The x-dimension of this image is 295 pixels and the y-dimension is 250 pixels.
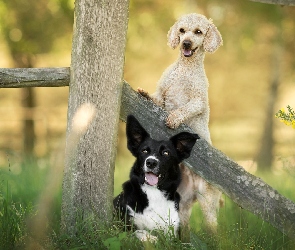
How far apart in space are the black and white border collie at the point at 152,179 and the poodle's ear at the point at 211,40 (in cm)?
102

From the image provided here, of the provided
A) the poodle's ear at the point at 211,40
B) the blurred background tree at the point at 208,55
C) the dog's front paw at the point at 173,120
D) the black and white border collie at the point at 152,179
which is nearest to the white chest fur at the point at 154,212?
the black and white border collie at the point at 152,179

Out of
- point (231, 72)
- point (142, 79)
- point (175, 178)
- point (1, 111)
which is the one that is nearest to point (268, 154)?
point (231, 72)

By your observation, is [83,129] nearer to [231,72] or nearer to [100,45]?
[100,45]

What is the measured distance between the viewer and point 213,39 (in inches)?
179

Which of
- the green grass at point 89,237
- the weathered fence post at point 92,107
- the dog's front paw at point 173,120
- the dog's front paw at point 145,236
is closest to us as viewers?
the green grass at point 89,237

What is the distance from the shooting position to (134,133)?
13.1 ft

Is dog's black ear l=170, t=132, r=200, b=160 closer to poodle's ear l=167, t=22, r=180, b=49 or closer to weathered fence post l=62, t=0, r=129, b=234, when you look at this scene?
weathered fence post l=62, t=0, r=129, b=234

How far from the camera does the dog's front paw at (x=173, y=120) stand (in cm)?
399

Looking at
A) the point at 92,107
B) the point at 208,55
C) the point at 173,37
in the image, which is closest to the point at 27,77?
the point at 92,107

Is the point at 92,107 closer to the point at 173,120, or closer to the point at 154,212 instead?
the point at 173,120

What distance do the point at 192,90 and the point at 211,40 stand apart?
48cm

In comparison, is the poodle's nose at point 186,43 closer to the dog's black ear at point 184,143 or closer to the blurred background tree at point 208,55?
the dog's black ear at point 184,143

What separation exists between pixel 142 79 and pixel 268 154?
5.15m

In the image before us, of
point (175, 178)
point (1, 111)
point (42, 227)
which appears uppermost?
point (175, 178)
